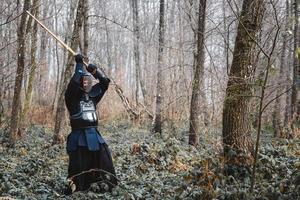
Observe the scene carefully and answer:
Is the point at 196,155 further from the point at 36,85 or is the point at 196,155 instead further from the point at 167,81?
the point at 36,85

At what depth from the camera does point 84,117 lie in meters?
7.30

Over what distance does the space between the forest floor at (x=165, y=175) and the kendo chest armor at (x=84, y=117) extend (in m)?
1.08

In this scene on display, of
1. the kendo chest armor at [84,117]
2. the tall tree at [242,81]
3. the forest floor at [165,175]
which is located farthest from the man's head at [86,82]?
the tall tree at [242,81]

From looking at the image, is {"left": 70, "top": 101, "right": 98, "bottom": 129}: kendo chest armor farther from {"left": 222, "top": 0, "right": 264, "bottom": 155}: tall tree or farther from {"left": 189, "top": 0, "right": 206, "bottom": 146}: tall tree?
{"left": 189, "top": 0, "right": 206, "bottom": 146}: tall tree

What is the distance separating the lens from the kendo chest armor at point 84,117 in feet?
23.9

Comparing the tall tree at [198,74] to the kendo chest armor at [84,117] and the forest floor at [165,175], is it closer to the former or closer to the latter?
the forest floor at [165,175]

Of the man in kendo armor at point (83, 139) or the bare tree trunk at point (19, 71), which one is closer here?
Result: the man in kendo armor at point (83, 139)

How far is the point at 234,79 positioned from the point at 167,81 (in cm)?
1119

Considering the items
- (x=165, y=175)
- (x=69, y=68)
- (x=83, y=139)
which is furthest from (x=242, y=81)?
(x=69, y=68)

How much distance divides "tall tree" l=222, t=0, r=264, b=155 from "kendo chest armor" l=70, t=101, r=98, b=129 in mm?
2251

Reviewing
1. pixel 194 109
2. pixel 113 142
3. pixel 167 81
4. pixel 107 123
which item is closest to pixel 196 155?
pixel 194 109

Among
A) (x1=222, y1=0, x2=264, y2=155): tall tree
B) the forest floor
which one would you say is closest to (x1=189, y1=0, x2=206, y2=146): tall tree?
the forest floor

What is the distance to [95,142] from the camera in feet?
23.8

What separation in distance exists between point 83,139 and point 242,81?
279 cm
